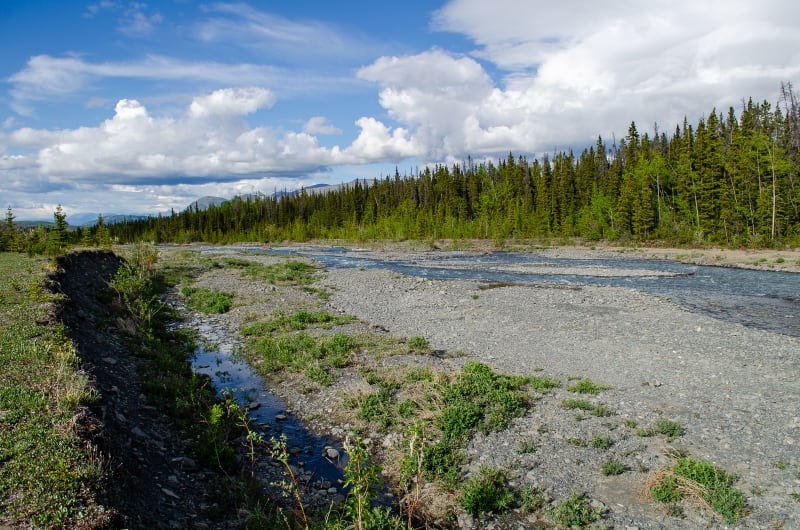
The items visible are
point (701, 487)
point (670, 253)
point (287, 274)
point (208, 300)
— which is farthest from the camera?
point (670, 253)

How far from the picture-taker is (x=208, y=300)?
25.8 meters

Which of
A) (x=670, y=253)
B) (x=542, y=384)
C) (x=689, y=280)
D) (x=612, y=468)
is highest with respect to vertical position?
(x=542, y=384)

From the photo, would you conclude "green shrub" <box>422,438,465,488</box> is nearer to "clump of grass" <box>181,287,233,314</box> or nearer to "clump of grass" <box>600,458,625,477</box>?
"clump of grass" <box>600,458,625,477</box>

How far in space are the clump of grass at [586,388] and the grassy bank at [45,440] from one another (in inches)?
404

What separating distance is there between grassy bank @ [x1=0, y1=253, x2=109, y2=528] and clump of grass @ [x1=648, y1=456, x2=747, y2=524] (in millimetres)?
8048

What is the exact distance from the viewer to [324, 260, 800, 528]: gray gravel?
7.89 m

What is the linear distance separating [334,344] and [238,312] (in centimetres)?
952

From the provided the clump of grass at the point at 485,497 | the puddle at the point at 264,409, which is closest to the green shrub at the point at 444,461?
the clump of grass at the point at 485,497

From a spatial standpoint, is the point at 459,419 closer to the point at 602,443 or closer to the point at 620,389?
the point at 602,443

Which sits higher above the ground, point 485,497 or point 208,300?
point 208,300

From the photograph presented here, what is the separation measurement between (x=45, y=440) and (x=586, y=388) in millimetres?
11157

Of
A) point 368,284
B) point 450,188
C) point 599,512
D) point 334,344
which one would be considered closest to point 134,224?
point 450,188

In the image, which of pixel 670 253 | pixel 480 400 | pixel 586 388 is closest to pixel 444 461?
pixel 480 400

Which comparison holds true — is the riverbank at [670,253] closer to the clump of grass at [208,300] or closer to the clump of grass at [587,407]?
the clump of grass at [587,407]
